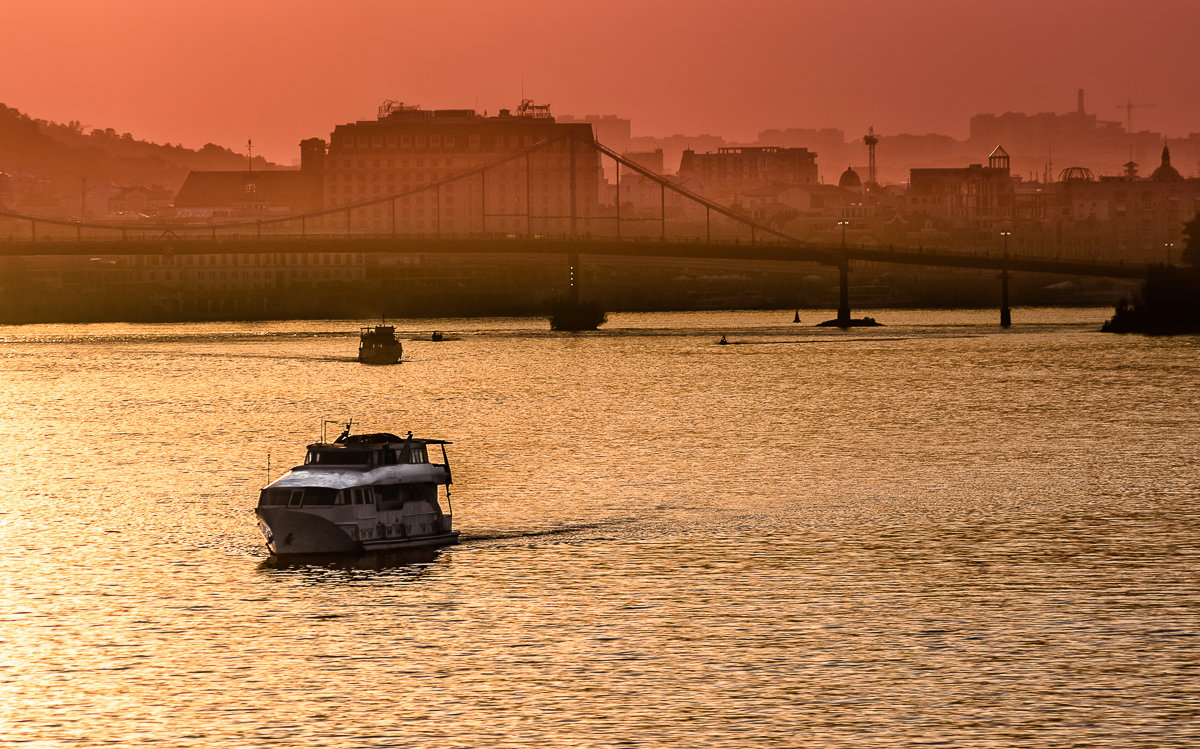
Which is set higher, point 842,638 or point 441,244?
point 441,244

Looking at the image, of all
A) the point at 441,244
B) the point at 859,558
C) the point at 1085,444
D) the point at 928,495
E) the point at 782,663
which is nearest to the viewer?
the point at 782,663

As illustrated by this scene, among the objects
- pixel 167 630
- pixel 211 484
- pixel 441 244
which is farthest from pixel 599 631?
pixel 441 244

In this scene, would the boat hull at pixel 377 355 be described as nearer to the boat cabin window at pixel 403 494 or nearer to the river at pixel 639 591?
the river at pixel 639 591

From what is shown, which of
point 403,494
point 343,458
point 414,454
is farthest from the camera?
point 414,454

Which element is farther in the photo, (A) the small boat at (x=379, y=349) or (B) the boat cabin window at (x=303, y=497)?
(A) the small boat at (x=379, y=349)

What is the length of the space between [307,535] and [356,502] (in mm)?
1659

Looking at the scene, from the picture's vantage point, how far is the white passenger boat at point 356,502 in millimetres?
48250

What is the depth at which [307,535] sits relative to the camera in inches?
1900

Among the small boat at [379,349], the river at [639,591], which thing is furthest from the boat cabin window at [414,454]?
the small boat at [379,349]

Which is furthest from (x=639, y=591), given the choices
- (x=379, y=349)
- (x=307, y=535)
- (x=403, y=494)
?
(x=379, y=349)

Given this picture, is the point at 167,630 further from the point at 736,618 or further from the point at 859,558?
the point at 859,558

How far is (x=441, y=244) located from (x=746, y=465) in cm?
9550

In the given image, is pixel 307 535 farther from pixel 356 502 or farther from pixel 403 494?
pixel 403 494

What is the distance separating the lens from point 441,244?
16400 cm
